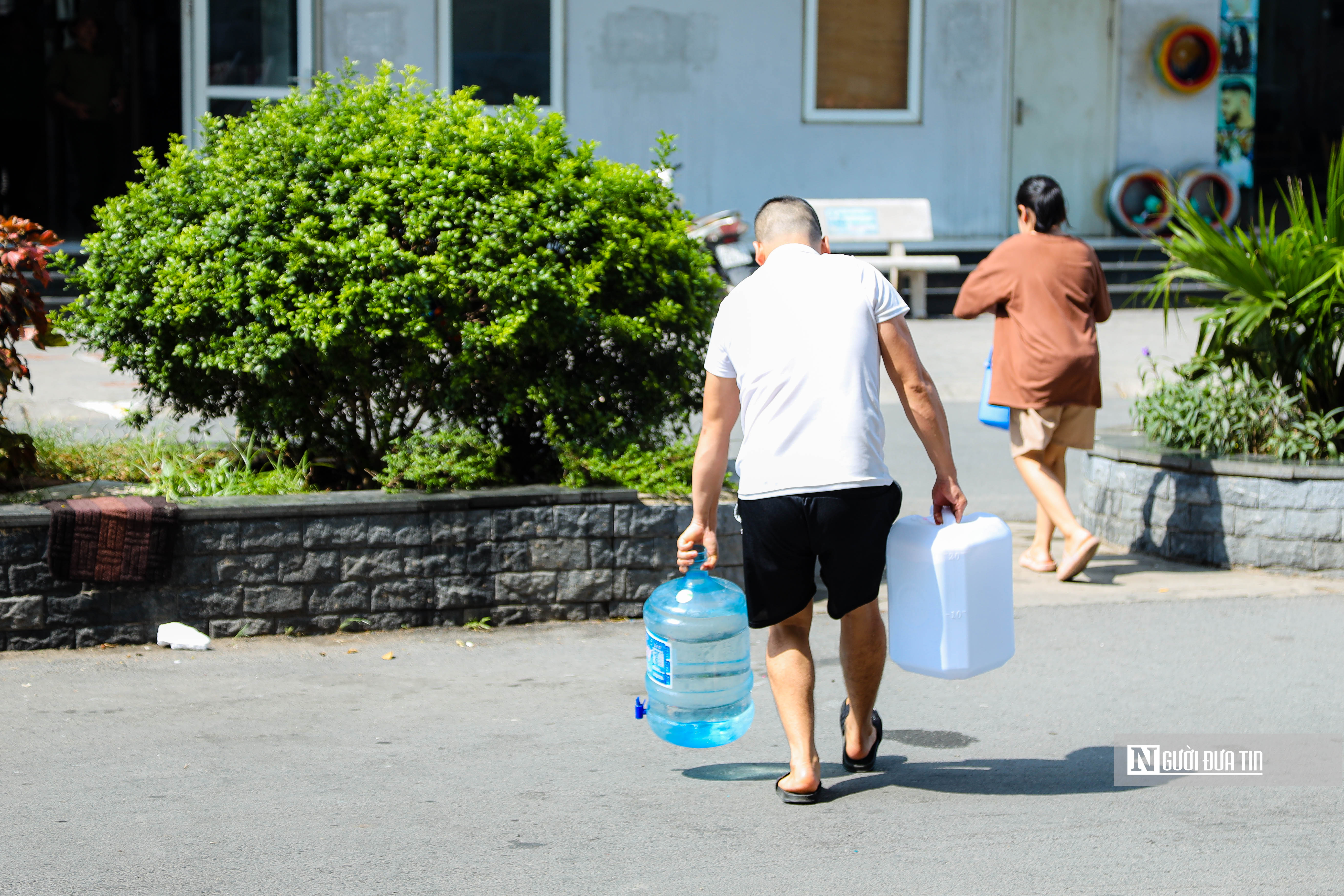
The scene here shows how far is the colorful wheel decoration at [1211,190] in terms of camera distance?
16750 millimetres

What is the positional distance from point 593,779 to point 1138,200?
46.0ft

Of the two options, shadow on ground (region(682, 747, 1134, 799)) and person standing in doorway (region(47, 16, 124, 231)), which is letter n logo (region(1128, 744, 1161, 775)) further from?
person standing in doorway (region(47, 16, 124, 231))

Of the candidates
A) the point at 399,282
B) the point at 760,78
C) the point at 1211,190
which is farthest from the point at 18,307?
the point at 1211,190

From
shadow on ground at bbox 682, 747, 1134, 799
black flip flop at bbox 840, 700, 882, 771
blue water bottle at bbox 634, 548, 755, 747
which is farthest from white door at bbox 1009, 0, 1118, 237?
blue water bottle at bbox 634, 548, 755, 747

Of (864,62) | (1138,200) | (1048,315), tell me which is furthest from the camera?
(1138,200)

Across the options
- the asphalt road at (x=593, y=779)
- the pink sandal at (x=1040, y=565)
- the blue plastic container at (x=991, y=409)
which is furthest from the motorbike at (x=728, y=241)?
the asphalt road at (x=593, y=779)

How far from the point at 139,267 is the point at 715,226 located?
339 inches

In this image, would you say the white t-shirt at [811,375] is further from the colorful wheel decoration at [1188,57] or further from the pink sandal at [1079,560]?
the colorful wheel decoration at [1188,57]

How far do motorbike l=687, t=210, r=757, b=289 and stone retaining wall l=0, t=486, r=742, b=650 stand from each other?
25.8 feet

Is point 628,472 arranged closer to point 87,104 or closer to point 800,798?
point 800,798

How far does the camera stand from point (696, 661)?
457 centimetres

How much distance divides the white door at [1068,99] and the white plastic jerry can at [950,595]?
513 inches

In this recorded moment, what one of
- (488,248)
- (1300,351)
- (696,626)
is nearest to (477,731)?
(696,626)

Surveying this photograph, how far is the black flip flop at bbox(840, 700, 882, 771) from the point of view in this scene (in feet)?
15.3
